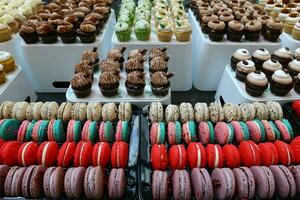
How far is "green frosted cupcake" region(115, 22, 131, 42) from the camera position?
187cm

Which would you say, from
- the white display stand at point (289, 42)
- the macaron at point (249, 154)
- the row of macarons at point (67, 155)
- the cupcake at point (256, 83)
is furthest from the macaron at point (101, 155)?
the white display stand at point (289, 42)

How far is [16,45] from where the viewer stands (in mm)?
2066

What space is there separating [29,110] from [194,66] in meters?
1.26

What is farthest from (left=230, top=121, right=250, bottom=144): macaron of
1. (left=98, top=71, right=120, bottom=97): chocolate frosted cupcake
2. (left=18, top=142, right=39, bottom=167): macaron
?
(left=18, top=142, right=39, bottom=167): macaron

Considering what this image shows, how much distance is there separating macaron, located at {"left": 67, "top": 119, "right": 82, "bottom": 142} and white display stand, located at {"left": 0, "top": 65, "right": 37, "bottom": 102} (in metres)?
0.58

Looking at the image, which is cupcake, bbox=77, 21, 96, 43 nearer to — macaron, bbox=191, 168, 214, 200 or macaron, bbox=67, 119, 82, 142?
macaron, bbox=67, 119, 82, 142

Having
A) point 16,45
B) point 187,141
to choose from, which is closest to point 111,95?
point 187,141

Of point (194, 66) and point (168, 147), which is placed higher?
point (168, 147)

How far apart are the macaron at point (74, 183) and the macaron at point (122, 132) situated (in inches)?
8.4

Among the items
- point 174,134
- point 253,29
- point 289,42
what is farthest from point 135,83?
point 289,42

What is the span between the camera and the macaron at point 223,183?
100cm

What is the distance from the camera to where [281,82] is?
4.79ft

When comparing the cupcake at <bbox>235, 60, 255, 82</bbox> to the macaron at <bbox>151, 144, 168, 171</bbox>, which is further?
the cupcake at <bbox>235, 60, 255, 82</bbox>

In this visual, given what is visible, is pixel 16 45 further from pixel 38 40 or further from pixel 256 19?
pixel 256 19
